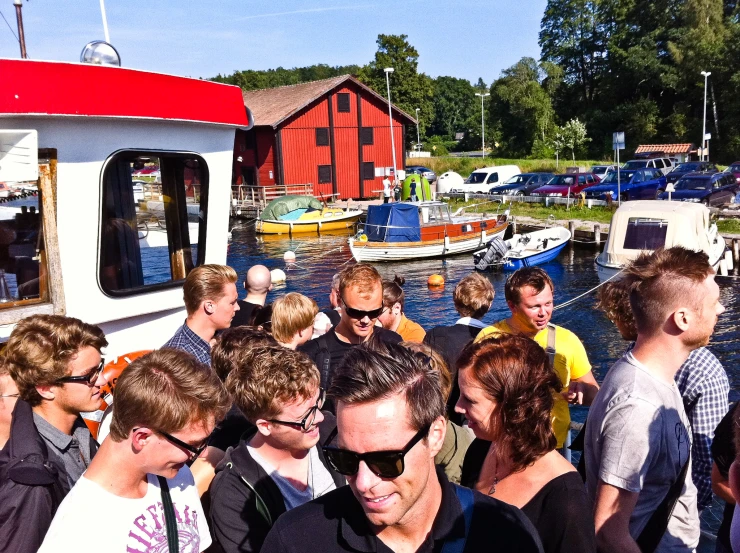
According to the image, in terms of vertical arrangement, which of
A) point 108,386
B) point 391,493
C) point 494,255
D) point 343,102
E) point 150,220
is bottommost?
point 494,255

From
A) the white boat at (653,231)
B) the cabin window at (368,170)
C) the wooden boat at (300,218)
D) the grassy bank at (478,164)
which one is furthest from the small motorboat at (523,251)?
the grassy bank at (478,164)

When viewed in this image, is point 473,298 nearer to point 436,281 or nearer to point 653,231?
point 653,231

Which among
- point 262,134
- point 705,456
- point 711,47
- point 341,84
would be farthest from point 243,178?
point 705,456

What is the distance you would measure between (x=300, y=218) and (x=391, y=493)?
33292mm

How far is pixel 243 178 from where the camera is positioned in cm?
4478

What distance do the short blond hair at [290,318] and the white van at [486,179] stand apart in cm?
Answer: 3513

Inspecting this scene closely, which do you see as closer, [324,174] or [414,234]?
[414,234]

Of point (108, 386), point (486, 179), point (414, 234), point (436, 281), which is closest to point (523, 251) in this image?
point (436, 281)

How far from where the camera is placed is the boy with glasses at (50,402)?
8.17ft

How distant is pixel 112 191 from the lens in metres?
4.68

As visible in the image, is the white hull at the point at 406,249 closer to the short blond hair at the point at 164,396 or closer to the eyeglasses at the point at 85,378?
the eyeglasses at the point at 85,378

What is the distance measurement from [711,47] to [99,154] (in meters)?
60.1

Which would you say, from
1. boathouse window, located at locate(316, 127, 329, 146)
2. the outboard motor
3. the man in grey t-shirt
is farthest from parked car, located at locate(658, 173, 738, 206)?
the man in grey t-shirt

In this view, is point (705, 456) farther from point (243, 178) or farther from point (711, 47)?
point (711, 47)
